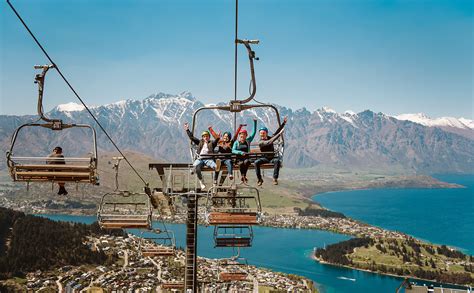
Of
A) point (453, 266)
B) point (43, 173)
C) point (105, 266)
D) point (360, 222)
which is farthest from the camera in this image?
point (360, 222)

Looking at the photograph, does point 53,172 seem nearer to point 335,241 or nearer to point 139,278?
point 139,278

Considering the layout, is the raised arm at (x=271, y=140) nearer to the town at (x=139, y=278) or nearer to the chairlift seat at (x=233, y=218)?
the chairlift seat at (x=233, y=218)

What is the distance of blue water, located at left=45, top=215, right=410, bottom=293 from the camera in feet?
272

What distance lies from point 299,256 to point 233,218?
101865 mm

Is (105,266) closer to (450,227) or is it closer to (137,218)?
(137,218)

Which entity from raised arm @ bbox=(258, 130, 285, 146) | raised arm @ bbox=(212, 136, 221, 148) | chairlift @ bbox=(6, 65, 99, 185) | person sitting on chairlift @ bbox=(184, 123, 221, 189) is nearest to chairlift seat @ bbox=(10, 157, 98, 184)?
chairlift @ bbox=(6, 65, 99, 185)

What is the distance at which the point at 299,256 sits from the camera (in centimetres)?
10600

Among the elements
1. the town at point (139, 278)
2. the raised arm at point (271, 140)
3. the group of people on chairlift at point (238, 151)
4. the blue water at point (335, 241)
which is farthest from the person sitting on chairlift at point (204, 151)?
the town at point (139, 278)

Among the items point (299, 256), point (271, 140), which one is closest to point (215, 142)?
point (271, 140)

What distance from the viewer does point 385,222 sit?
160m

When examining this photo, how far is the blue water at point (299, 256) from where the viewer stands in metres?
82.9

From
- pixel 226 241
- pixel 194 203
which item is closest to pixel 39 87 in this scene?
pixel 194 203

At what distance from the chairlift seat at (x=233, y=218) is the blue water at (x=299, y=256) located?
244 ft

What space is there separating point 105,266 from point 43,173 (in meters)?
80.1
